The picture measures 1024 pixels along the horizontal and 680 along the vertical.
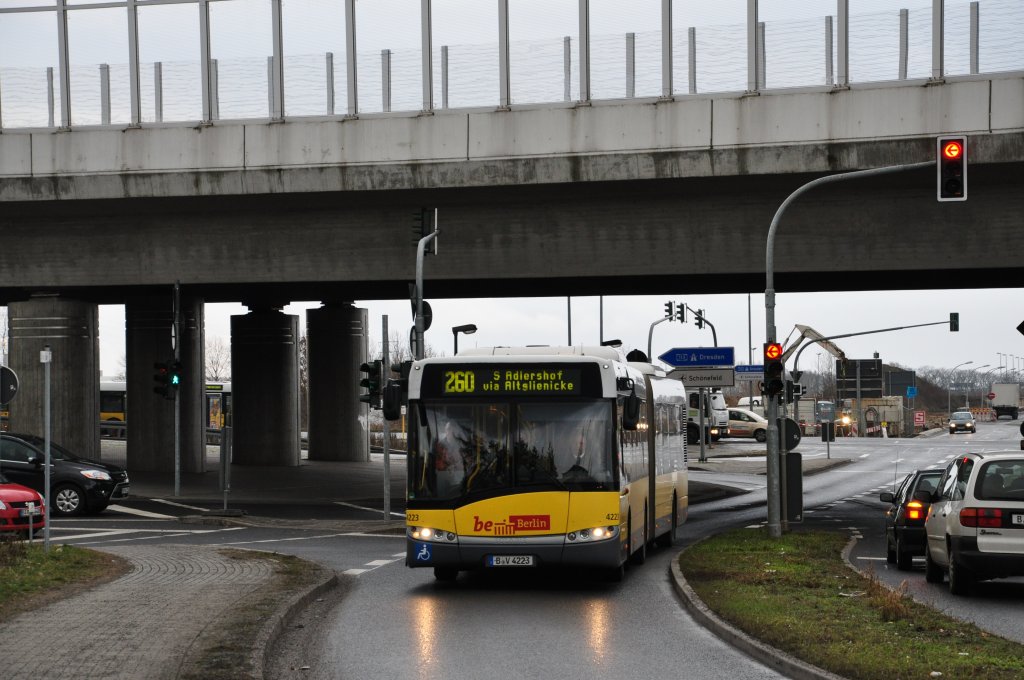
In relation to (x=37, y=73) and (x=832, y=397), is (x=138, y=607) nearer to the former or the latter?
(x=37, y=73)

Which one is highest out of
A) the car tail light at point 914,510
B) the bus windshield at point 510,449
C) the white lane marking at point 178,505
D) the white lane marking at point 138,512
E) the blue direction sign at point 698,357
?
the blue direction sign at point 698,357

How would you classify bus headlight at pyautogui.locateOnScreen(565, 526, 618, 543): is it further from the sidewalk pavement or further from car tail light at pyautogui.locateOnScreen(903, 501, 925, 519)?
car tail light at pyautogui.locateOnScreen(903, 501, 925, 519)

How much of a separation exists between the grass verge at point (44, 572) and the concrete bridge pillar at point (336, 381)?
31.2 metres

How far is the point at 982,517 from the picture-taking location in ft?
48.9

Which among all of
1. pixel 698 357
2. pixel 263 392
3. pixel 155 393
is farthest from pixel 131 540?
pixel 263 392

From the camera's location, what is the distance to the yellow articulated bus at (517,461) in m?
15.8

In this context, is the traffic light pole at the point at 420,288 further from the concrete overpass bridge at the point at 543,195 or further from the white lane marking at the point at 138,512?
the white lane marking at the point at 138,512

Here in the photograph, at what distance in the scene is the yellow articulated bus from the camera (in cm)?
1577

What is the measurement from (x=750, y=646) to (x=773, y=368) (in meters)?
12.8

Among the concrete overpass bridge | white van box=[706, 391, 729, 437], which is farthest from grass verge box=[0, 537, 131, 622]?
white van box=[706, 391, 729, 437]

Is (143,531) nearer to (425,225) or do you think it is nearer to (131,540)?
(131,540)

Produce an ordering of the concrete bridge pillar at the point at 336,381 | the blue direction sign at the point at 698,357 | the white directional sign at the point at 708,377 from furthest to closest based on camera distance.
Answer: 1. the concrete bridge pillar at the point at 336,381
2. the blue direction sign at the point at 698,357
3. the white directional sign at the point at 708,377

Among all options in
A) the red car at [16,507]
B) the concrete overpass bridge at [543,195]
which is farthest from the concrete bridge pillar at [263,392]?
the red car at [16,507]

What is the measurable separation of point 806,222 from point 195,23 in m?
13.4
